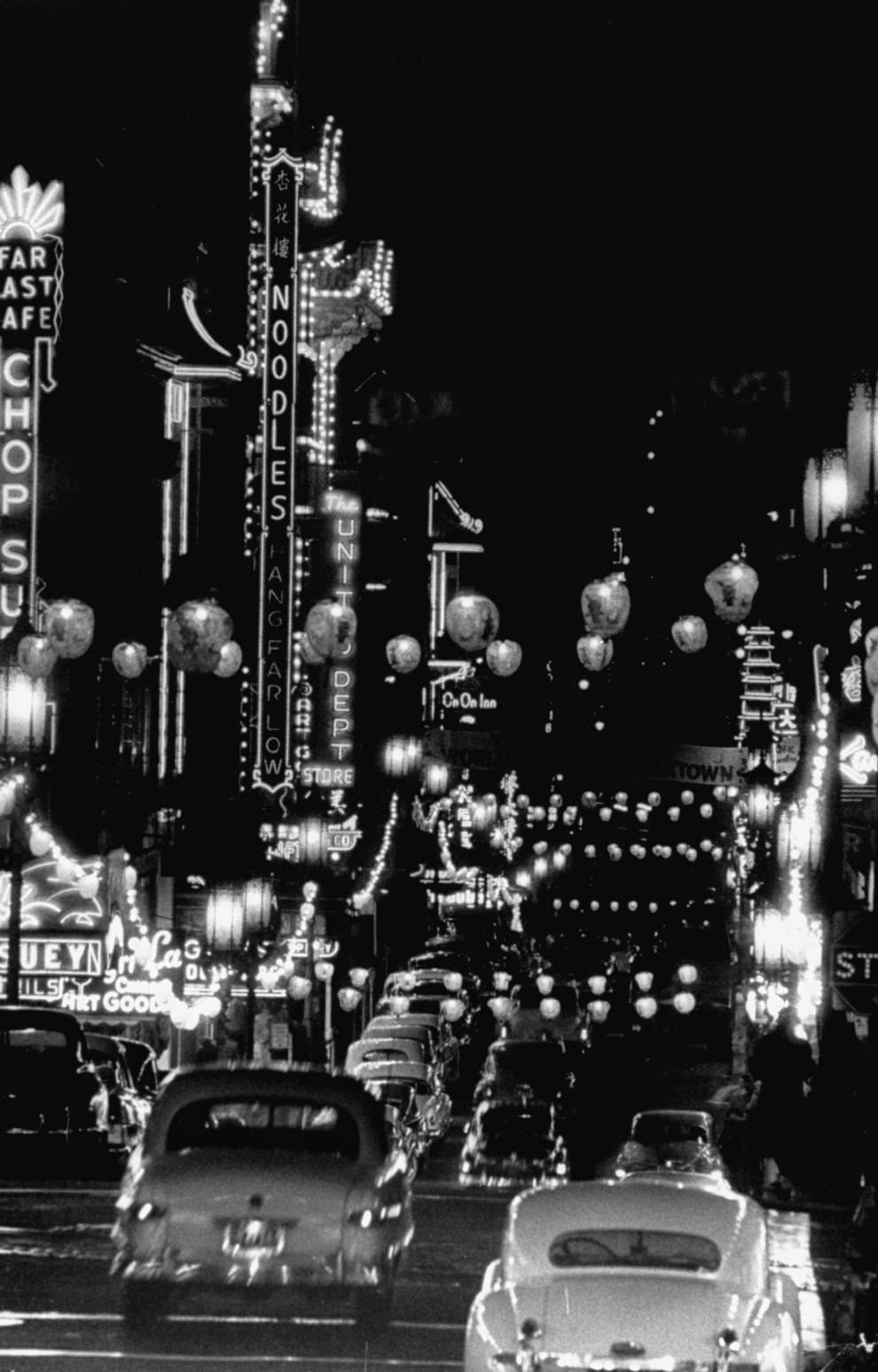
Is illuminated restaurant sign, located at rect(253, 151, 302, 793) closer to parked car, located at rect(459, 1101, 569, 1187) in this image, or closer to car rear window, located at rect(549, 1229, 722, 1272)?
parked car, located at rect(459, 1101, 569, 1187)

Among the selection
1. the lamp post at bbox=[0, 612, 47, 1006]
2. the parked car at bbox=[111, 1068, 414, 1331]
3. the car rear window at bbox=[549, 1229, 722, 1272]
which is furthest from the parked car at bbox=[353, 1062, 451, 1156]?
the car rear window at bbox=[549, 1229, 722, 1272]

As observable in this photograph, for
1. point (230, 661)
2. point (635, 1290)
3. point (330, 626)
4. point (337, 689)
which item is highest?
point (330, 626)

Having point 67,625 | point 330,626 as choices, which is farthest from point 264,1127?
point 330,626

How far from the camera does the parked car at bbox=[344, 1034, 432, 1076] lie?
3681 centimetres

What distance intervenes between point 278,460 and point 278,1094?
2956cm

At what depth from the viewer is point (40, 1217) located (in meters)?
19.0

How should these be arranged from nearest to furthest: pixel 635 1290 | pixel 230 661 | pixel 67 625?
pixel 635 1290 < pixel 67 625 < pixel 230 661

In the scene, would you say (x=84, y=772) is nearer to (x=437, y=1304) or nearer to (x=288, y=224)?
(x=288, y=224)

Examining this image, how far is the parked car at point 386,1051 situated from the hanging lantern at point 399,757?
122 feet

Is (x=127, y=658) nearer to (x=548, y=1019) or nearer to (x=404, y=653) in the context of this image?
(x=404, y=653)

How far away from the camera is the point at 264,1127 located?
1468cm

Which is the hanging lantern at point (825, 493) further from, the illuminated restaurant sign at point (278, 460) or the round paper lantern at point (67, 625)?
the illuminated restaurant sign at point (278, 460)

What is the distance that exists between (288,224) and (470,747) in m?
48.8

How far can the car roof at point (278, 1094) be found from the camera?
578 inches
